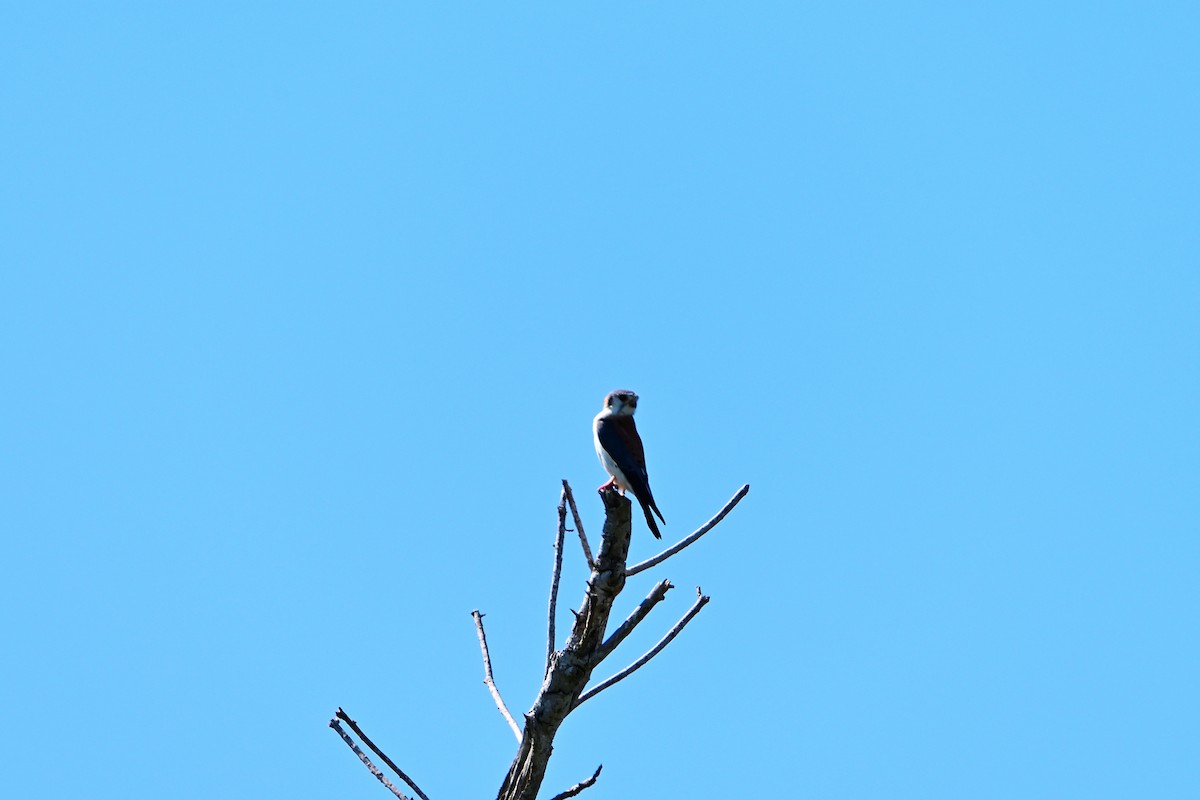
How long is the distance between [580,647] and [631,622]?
0.20 m

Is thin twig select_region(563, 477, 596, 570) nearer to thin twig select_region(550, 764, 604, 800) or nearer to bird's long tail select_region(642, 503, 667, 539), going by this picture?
thin twig select_region(550, 764, 604, 800)

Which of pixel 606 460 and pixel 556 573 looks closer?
pixel 556 573

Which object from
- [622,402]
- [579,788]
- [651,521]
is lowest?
[579,788]

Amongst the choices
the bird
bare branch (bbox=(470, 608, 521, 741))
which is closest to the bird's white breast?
the bird

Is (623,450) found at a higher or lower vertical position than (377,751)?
higher

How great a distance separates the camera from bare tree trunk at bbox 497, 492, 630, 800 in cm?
A: 397

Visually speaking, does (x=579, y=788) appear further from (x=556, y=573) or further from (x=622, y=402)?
(x=622, y=402)

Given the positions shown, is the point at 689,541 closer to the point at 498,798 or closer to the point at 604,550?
the point at 604,550

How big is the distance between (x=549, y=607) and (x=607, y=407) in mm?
5119

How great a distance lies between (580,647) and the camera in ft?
13.6

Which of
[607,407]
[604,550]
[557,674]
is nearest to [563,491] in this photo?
[604,550]

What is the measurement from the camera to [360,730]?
13.6 ft

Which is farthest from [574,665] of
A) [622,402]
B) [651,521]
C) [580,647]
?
[622,402]

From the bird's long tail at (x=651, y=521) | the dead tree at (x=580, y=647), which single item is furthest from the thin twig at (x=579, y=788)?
the bird's long tail at (x=651, y=521)
